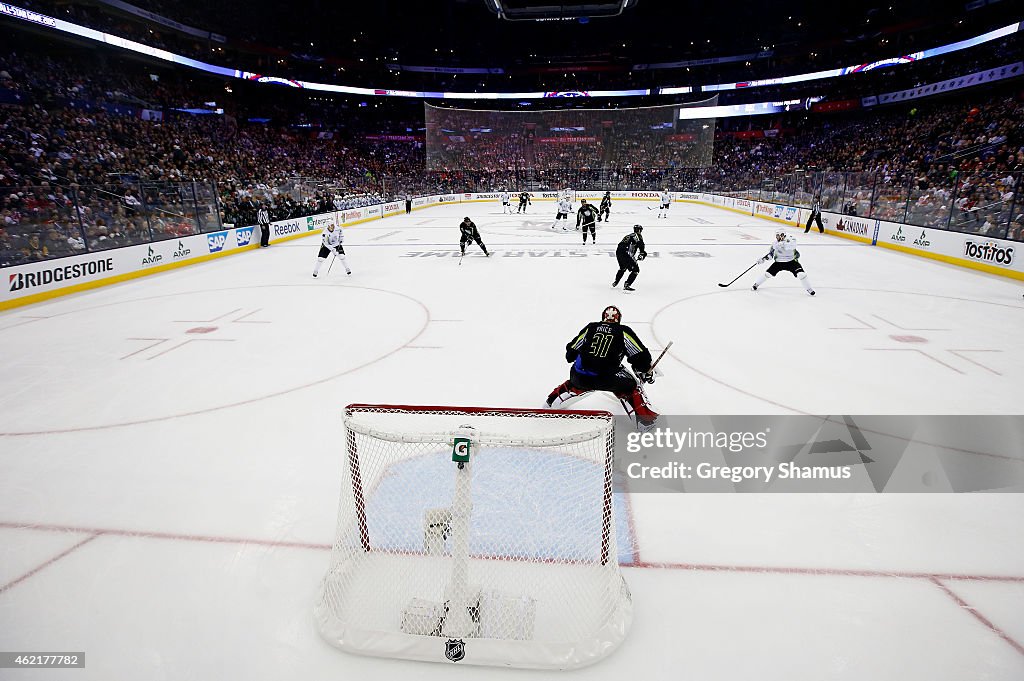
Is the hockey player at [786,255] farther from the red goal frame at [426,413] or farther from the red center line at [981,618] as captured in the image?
the red goal frame at [426,413]

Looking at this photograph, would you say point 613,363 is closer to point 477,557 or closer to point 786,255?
point 477,557

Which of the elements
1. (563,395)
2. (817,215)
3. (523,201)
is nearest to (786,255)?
(563,395)

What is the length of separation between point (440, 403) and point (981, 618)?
162 inches

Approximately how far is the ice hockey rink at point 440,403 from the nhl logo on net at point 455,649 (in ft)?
0.34

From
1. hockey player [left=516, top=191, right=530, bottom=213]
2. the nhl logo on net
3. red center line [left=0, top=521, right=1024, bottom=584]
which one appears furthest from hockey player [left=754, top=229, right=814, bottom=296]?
hockey player [left=516, top=191, right=530, bottom=213]

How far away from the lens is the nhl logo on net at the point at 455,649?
2435 mm

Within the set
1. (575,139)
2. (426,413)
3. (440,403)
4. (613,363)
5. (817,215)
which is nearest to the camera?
(426,413)

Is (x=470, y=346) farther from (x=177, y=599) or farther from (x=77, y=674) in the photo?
(x=77, y=674)

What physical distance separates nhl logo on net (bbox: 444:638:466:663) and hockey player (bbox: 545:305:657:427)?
8.33 ft

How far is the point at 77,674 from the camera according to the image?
96.0 inches

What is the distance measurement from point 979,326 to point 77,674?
10.7 metres

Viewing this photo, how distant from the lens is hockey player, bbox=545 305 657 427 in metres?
4.53

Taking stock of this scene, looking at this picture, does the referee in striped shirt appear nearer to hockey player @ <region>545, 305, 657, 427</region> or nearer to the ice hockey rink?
the ice hockey rink

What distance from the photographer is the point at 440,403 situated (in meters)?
5.20
